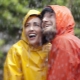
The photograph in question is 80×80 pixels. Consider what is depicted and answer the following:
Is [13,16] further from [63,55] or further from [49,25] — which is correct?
[63,55]

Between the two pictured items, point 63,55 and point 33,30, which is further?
point 33,30

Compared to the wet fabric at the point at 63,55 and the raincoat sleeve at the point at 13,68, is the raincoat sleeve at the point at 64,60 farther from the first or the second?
the raincoat sleeve at the point at 13,68

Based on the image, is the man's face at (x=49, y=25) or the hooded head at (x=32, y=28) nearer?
the man's face at (x=49, y=25)

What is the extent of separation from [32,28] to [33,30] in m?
0.03

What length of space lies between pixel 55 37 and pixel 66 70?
0.43 m

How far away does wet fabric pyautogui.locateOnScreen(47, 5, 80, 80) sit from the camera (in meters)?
4.79

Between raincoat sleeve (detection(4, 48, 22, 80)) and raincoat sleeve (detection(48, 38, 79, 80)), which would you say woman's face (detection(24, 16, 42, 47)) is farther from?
raincoat sleeve (detection(48, 38, 79, 80))

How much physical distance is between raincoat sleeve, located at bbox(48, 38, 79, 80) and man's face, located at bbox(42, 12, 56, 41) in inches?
6.5

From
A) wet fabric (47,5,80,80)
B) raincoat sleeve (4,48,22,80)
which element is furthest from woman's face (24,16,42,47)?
wet fabric (47,5,80,80)

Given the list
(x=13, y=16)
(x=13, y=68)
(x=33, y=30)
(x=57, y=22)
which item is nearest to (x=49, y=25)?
(x=57, y=22)

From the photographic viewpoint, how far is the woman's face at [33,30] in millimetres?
5434

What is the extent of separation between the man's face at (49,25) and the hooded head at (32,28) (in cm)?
29

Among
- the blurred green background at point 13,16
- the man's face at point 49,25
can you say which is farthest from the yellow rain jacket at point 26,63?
the man's face at point 49,25

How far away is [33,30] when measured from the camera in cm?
544
